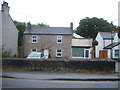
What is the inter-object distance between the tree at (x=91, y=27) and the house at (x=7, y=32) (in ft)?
136

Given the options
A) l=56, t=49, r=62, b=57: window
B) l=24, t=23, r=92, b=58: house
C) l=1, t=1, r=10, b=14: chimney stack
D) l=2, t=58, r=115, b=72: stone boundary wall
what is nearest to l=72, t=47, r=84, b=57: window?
l=24, t=23, r=92, b=58: house

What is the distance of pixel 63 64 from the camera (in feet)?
56.2

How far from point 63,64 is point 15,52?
69.9 ft

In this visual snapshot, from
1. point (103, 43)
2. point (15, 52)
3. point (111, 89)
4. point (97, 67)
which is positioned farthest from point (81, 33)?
point (111, 89)

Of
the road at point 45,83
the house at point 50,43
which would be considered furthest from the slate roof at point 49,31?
the road at point 45,83

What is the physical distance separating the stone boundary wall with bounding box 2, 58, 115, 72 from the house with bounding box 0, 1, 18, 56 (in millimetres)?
12951

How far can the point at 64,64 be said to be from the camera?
56.2 feet

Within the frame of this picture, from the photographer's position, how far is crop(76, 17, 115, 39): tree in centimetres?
7350

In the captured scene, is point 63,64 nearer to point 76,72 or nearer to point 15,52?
point 76,72

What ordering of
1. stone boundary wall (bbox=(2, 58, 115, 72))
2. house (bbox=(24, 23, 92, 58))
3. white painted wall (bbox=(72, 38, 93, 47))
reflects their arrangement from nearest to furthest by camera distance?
stone boundary wall (bbox=(2, 58, 115, 72)) < house (bbox=(24, 23, 92, 58)) < white painted wall (bbox=(72, 38, 93, 47))

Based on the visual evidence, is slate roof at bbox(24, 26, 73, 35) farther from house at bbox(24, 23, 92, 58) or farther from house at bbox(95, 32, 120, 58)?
house at bbox(95, 32, 120, 58)

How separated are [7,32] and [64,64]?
1868cm

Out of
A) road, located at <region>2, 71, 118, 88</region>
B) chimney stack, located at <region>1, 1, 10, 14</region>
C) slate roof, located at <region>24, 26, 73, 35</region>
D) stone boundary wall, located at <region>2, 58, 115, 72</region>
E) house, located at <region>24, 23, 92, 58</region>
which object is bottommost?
road, located at <region>2, 71, 118, 88</region>

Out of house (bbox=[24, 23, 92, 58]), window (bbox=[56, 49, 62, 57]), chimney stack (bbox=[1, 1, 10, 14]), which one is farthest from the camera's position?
window (bbox=[56, 49, 62, 57])
